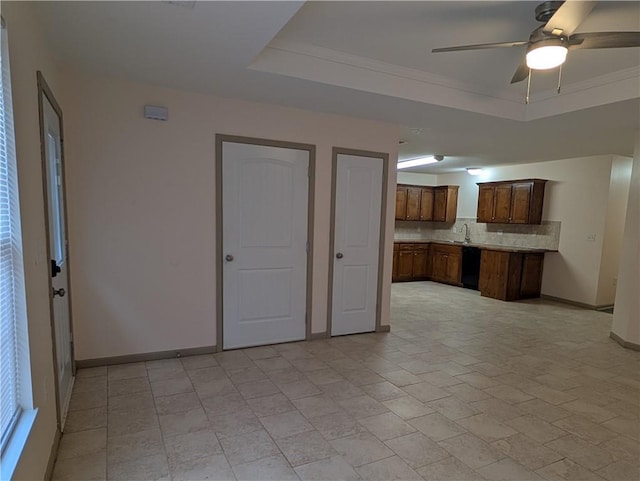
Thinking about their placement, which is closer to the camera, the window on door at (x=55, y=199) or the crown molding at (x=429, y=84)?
the window on door at (x=55, y=199)

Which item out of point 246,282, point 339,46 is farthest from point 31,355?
point 339,46

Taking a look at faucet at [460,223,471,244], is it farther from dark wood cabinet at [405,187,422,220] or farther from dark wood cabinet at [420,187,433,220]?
dark wood cabinet at [405,187,422,220]

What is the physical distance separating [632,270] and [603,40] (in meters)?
3.17

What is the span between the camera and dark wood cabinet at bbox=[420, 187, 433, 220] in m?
8.48

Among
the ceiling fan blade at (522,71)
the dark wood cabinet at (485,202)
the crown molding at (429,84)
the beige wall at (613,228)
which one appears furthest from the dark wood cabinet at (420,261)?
the ceiling fan blade at (522,71)

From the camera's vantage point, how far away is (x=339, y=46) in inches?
112

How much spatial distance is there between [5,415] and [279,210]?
269cm

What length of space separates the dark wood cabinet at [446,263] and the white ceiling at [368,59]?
3690 millimetres

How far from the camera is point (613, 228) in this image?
6.00 m

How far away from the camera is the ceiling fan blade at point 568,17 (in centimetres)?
187

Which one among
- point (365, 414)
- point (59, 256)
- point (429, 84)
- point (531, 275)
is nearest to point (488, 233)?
point (531, 275)

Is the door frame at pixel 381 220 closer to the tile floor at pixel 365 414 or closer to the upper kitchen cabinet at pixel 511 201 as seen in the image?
the tile floor at pixel 365 414

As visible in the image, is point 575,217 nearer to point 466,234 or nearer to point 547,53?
point 466,234

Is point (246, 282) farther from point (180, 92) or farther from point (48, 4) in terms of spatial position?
point (48, 4)
